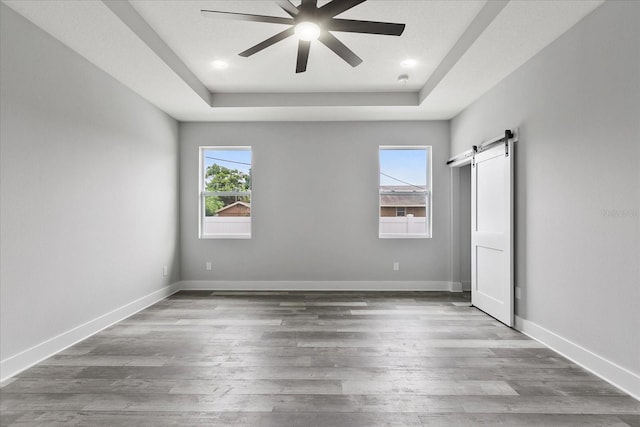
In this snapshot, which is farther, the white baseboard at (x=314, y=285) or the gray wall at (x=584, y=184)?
the white baseboard at (x=314, y=285)

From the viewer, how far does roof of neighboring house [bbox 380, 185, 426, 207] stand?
5402 mm

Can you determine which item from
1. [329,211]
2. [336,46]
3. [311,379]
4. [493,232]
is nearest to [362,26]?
[336,46]

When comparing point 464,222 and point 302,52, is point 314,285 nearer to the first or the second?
point 464,222

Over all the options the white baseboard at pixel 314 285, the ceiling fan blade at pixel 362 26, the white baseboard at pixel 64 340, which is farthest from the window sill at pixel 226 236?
the ceiling fan blade at pixel 362 26

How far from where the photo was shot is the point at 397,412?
199cm

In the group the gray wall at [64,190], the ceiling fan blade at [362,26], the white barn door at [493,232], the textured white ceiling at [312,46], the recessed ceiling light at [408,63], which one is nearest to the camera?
the ceiling fan blade at [362,26]

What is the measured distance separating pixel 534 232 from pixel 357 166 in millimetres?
2698

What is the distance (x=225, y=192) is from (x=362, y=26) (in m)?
3.67

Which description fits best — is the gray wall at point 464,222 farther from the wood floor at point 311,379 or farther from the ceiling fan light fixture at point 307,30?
the ceiling fan light fixture at point 307,30

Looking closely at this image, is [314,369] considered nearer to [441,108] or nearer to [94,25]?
[94,25]

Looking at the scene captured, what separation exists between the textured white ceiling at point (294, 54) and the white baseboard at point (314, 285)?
246 cm

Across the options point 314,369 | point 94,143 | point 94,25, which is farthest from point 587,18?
point 94,143

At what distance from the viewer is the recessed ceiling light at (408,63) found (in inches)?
148

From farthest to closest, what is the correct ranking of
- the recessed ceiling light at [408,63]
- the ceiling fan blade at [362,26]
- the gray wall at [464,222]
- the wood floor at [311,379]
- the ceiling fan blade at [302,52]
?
the gray wall at [464,222], the recessed ceiling light at [408,63], the ceiling fan blade at [302,52], the ceiling fan blade at [362,26], the wood floor at [311,379]
